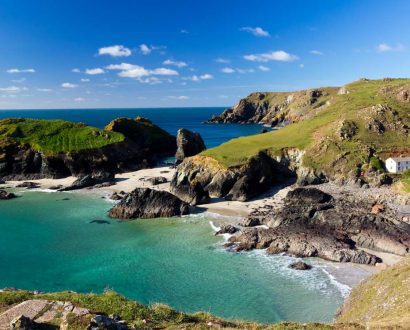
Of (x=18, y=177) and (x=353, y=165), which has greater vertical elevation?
(x=353, y=165)

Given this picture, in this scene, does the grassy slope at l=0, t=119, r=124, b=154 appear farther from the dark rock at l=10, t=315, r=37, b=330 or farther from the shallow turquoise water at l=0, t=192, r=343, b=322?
the dark rock at l=10, t=315, r=37, b=330

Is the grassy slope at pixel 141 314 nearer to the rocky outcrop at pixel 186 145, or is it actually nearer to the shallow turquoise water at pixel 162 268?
the shallow turquoise water at pixel 162 268

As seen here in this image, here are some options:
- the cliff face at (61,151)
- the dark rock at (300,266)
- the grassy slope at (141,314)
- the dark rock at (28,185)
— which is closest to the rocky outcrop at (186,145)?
the cliff face at (61,151)

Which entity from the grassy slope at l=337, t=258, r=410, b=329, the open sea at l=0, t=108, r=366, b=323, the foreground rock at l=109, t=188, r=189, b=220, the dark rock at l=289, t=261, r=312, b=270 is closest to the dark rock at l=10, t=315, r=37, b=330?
the grassy slope at l=337, t=258, r=410, b=329

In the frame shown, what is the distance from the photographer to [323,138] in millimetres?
92000

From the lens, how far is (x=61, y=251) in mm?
52531


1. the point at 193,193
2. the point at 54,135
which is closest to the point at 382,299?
the point at 193,193

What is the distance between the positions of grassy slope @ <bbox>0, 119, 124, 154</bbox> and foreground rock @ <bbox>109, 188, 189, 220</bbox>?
44.9 m

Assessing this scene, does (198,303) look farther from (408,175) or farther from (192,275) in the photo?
(408,175)

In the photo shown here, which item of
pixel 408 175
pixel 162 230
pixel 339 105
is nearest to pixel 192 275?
pixel 162 230

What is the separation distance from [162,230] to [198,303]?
935 inches

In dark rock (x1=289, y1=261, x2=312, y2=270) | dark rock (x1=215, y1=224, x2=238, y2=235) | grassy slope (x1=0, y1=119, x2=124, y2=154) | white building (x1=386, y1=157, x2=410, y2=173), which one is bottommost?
dark rock (x1=289, y1=261, x2=312, y2=270)

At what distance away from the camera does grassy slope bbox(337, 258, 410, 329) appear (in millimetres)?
24712

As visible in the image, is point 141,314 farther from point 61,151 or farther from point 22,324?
point 61,151
